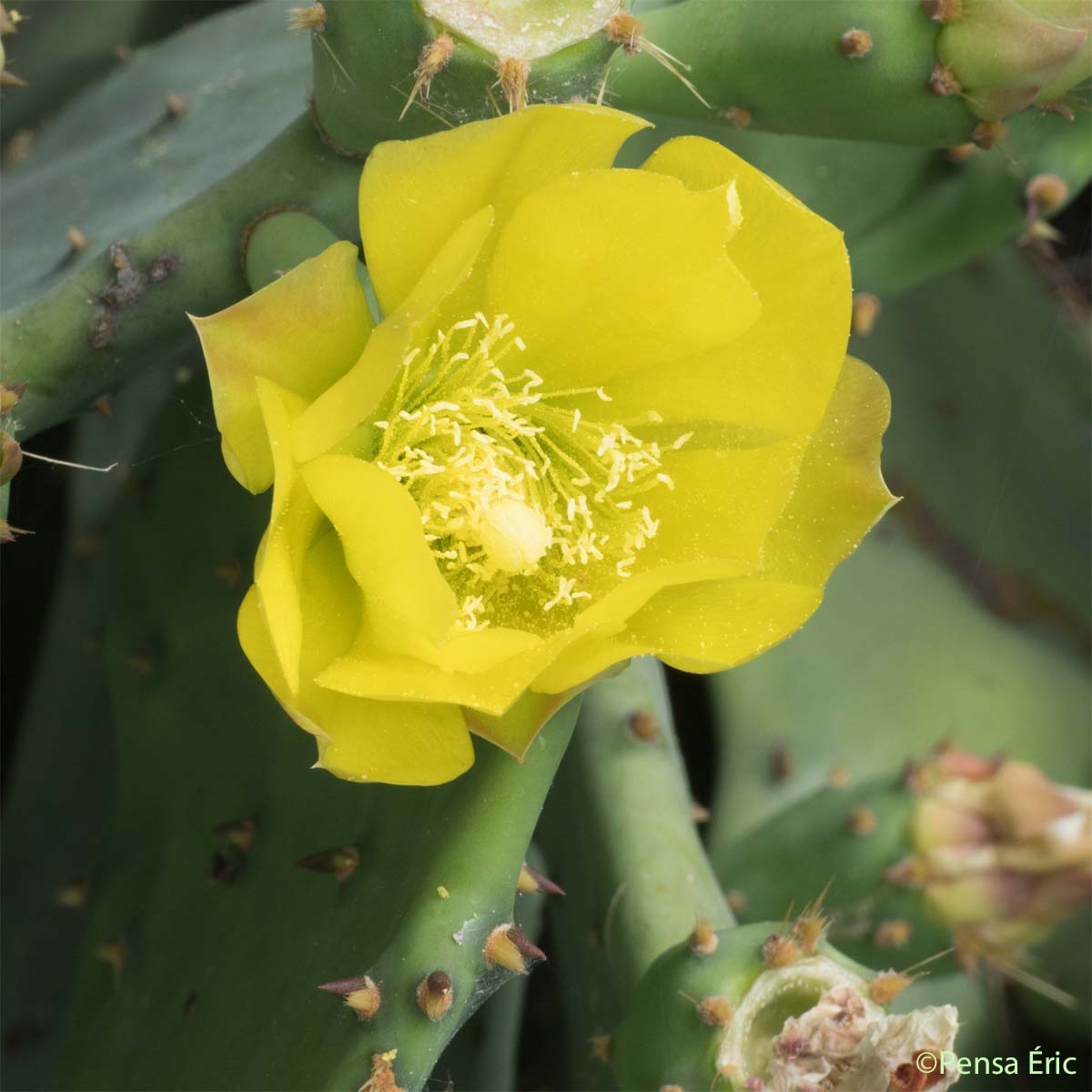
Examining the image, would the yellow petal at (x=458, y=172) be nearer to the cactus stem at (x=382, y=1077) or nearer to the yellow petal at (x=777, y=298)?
the yellow petal at (x=777, y=298)

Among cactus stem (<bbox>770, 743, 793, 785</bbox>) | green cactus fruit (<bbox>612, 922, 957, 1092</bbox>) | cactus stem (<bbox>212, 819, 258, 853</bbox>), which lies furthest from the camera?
cactus stem (<bbox>770, 743, 793, 785</bbox>)

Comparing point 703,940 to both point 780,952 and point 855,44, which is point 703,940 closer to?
point 780,952

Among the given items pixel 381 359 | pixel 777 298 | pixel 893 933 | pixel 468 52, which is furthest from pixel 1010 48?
pixel 893 933

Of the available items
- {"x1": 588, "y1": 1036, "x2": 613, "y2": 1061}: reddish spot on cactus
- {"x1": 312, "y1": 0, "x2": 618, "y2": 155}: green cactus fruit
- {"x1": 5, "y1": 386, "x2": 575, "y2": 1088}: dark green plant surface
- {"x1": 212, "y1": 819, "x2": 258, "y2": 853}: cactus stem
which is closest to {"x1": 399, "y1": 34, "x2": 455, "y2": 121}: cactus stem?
{"x1": 312, "y1": 0, "x2": 618, "y2": 155}: green cactus fruit

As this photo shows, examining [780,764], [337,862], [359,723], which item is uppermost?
[359,723]

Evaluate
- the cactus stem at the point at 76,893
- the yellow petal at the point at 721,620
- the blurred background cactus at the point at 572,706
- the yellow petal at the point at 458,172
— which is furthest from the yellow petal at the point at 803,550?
the cactus stem at the point at 76,893

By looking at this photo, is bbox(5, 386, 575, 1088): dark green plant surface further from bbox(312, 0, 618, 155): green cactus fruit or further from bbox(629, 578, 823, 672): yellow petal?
bbox(312, 0, 618, 155): green cactus fruit
